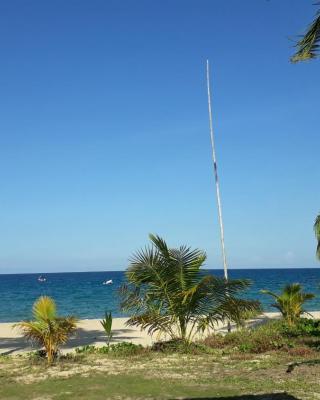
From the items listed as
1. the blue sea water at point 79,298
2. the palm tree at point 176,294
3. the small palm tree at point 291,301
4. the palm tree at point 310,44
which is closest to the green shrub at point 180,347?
the palm tree at point 176,294

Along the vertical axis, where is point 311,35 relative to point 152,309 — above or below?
above

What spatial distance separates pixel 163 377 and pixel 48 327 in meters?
3.65

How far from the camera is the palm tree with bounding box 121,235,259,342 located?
49.1ft

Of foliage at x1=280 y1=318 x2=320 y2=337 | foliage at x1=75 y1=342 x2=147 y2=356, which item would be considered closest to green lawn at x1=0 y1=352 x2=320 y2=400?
foliage at x1=75 y1=342 x2=147 y2=356

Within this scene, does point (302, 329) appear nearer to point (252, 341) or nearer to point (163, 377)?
point (252, 341)

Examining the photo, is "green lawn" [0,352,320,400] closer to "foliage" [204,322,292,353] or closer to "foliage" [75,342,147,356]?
"foliage" [75,342,147,356]

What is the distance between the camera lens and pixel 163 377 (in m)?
10.8

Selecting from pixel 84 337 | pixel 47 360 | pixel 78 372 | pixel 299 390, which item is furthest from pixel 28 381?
pixel 84 337

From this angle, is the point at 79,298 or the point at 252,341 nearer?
the point at 252,341

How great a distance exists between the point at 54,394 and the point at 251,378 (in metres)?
3.84

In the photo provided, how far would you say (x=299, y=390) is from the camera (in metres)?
9.20

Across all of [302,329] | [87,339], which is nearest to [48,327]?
[87,339]

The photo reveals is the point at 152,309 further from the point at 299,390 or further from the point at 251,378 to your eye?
the point at 299,390

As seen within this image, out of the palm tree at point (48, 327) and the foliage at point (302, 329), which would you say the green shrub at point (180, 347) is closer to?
the palm tree at point (48, 327)
